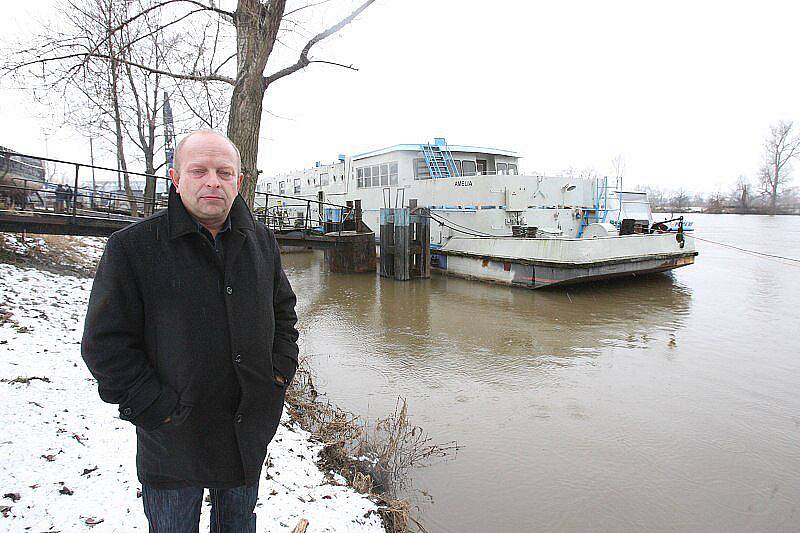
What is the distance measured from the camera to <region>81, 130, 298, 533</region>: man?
5.02 ft

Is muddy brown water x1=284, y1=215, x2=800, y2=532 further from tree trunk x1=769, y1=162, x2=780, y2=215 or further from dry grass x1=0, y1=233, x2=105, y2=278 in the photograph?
tree trunk x1=769, y1=162, x2=780, y2=215

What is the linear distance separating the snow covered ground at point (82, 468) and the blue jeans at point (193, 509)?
780mm

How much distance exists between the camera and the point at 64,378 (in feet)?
13.2

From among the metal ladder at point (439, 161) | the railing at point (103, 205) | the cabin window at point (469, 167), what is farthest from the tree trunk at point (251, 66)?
the cabin window at point (469, 167)

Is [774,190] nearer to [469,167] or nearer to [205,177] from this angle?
[469,167]

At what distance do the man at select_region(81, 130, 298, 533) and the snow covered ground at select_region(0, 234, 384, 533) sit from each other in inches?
41.3

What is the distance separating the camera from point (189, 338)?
158 cm

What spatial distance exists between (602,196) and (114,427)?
14468 millimetres

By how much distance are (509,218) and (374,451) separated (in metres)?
10.8

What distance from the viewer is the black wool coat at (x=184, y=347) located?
1.52m

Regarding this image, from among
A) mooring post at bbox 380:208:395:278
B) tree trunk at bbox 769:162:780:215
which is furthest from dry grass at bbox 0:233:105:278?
tree trunk at bbox 769:162:780:215

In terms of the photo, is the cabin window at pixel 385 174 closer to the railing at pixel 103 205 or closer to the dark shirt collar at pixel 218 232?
the railing at pixel 103 205

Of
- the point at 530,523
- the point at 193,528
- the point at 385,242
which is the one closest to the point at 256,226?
the point at 193,528

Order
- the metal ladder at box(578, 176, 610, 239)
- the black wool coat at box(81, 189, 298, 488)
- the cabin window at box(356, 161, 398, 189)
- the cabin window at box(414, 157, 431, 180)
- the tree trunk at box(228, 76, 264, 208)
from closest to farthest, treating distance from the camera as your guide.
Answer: the black wool coat at box(81, 189, 298, 488) < the tree trunk at box(228, 76, 264, 208) < the metal ladder at box(578, 176, 610, 239) < the cabin window at box(414, 157, 431, 180) < the cabin window at box(356, 161, 398, 189)
